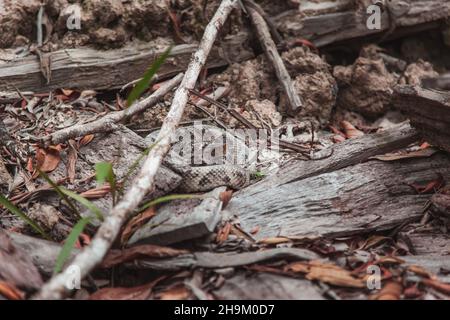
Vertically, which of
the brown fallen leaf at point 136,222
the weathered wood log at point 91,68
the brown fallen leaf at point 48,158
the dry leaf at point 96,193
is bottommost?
the brown fallen leaf at point 136,222

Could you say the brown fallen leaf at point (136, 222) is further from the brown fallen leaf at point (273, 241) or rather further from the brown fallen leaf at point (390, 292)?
the brown fallen leaf at point (390, 292)

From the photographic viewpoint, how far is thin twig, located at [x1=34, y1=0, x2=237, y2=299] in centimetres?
247

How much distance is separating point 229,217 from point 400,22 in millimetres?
3055

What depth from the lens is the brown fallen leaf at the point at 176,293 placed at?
2.82 meters

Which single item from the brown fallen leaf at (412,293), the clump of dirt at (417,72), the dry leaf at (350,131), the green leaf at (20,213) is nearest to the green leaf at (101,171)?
the green leaf at (20,213)

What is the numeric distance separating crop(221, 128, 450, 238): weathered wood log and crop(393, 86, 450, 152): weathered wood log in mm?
183

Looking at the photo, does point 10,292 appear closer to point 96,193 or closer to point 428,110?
point 96,193

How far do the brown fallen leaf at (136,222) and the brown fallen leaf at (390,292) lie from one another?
1.39 m

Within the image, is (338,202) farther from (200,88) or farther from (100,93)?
(100,93)

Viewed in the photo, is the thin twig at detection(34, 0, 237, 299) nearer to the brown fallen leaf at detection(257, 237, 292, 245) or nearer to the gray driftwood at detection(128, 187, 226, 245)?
A: the gray driftwood at detection(128, 187, 226, 245)

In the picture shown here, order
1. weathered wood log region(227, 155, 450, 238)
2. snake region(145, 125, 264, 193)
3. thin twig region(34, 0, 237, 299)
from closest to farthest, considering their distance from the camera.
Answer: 1. thin twig region(34, 0, 237, 299)
2. weathered wood log region(227, 155, 450, 238)
3. snake region(145, 125, 264, 193)

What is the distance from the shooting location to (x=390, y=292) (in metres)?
2.80

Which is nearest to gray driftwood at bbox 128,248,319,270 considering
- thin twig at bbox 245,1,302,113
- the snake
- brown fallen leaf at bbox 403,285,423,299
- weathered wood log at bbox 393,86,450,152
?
brown fallen leaf at bbox 403,285,423,299
